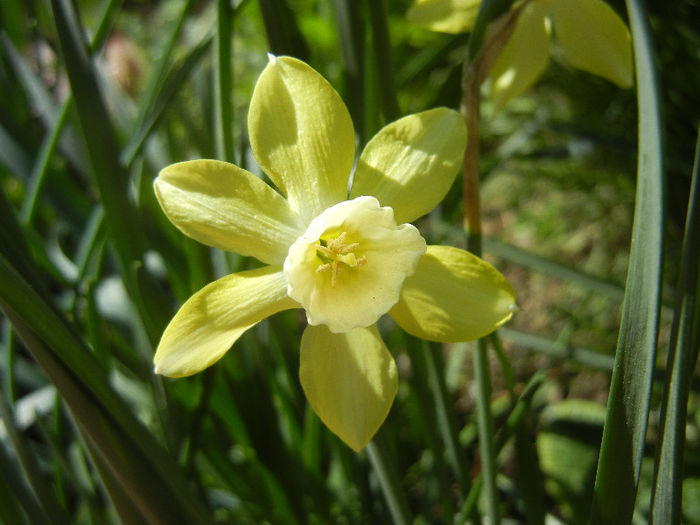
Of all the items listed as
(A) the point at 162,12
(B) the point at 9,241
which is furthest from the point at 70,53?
(A) the point at 162,12

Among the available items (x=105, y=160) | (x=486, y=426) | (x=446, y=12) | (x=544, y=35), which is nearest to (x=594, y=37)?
(x=544, y=35)

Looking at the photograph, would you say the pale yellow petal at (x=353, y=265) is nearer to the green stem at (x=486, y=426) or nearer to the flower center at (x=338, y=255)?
the flower center at (x=338, y=255)

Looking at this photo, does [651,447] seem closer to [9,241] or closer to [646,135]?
[646,135]

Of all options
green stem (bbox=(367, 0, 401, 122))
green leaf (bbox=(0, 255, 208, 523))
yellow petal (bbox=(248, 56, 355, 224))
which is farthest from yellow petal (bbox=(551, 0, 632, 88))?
green leaf (bbox=(0, 255, 208, 523))

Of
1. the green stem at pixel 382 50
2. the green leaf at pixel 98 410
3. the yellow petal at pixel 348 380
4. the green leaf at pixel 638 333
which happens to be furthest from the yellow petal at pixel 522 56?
the green leaf at pixel 98 410

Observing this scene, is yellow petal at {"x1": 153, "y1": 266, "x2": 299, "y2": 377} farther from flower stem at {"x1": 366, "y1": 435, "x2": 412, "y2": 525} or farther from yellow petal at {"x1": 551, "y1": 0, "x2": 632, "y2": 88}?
yellow petal at {"x1": 551, "y1": 0, "x2": 632, "y2": 88}

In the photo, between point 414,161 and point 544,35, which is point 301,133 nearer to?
point 414,161
